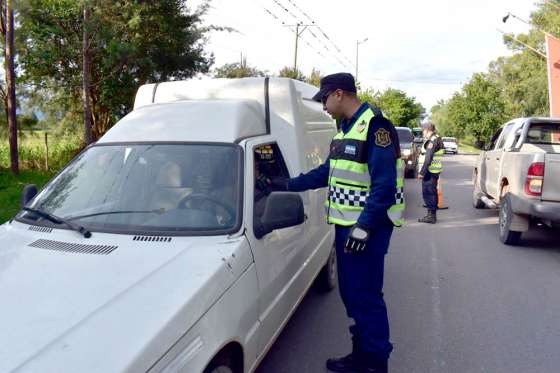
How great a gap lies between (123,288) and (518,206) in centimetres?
609

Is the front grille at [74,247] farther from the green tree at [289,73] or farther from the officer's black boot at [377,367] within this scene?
the green tree at [289,73]

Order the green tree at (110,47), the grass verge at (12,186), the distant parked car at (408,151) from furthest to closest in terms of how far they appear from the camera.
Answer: the distant parked car at (408,151), the green tree at (110,47), the grass verge at (12,186)

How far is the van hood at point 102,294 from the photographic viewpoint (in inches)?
65.6

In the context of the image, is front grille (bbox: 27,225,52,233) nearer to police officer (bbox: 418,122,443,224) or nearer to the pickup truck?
the pickup truck

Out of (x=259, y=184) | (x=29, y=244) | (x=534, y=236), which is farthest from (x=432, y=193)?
(x=29, y=244)

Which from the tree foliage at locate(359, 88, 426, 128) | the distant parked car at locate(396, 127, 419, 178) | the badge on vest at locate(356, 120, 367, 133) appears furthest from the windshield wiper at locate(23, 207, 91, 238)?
the tree foliage at locate(359, 88, 426, 128)

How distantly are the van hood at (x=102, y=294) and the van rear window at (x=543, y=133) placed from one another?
23.3 ft

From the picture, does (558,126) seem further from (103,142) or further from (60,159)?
(60,159)

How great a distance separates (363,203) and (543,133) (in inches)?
253

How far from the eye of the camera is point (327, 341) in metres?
3.93

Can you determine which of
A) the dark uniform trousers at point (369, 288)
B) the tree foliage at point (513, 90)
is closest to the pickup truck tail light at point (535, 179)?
the dark uniform trousers at point (369, 288)

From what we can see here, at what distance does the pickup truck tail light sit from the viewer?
20.5 ft

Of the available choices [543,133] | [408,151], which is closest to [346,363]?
[543,133]

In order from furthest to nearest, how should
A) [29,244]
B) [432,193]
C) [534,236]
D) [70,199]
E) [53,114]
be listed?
[53,114] → [432,193] → [534,236] → [70,199] → [29,244]
